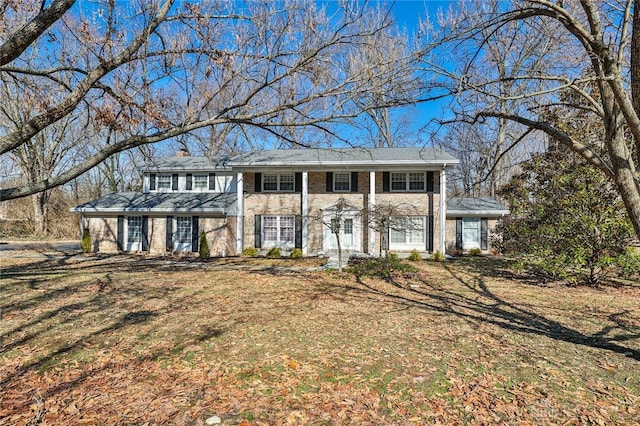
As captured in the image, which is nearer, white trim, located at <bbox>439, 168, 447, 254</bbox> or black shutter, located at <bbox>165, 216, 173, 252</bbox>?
white trim, located at <bbox>439, 168, 447, 254</bbox>

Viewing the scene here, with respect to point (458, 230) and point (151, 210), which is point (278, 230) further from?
point (458, 230)

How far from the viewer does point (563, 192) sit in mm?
10266

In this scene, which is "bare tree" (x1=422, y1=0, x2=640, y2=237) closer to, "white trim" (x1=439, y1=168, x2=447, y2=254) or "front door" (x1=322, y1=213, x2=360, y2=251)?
"white trim" (x1=439, y1=168, x2=447, y2=254)

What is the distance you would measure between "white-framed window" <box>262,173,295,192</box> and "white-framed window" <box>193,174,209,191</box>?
14.0 feet

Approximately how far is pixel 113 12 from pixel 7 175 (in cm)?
3044

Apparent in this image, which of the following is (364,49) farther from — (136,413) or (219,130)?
(219,130)

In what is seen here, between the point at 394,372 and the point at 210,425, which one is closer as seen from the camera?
the point at 210,425

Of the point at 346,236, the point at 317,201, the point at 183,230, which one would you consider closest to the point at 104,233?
the point at 183,230

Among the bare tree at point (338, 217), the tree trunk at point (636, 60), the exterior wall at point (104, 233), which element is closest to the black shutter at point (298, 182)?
the bare tree at point (338, 217)

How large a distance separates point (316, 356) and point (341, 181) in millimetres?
12697

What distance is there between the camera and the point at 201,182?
19109 millimetres

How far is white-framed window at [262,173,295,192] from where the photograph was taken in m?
16.8

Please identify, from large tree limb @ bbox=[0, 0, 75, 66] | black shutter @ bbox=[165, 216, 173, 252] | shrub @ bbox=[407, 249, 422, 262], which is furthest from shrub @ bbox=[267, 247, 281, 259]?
large tree limb @ bbox=[0, 0, 75, 66]

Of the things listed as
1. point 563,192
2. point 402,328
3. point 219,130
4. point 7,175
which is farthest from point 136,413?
point 7,175
